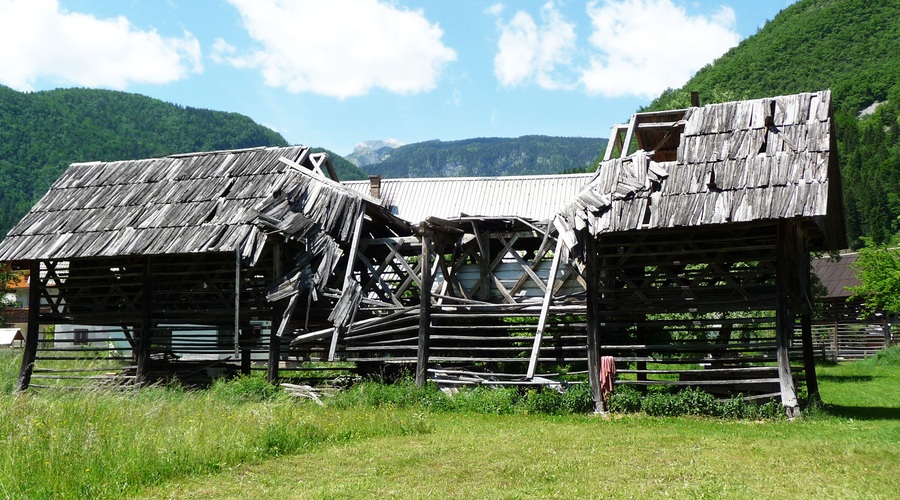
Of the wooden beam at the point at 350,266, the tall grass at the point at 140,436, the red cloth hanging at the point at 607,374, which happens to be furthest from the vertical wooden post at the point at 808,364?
the wooden beam at the point at 350,266

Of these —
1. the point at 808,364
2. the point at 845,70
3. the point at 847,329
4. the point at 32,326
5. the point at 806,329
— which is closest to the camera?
the point at 808,364

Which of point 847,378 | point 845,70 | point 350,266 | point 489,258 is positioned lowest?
point 847,378

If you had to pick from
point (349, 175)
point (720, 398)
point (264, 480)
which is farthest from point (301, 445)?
point (349, 175)

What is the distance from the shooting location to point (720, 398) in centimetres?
1702

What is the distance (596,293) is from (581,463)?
6.54 m

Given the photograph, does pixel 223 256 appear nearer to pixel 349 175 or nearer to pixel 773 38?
pixel 773 38

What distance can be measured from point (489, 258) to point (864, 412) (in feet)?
25.6

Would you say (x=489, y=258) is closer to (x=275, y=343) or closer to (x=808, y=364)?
(x=275, y=343)

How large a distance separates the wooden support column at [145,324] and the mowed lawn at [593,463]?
916 centimetres

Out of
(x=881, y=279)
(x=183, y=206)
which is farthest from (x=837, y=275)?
(x=183, y=206)

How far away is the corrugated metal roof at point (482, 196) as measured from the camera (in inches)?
1242

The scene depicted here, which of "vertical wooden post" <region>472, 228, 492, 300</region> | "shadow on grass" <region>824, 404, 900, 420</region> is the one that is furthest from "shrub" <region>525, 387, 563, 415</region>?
"shadow on grass" <region>824, 404, 900, 420</region>

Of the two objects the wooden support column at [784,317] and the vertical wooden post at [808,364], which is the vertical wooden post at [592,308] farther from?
the vertical wooden post at [808,364]

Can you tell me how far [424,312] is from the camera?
18594 millimetres
